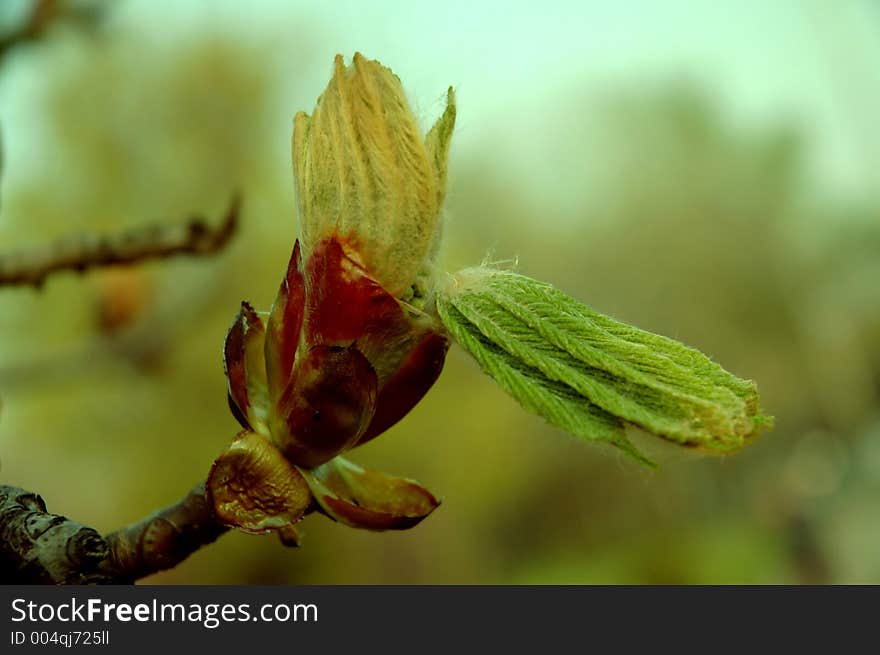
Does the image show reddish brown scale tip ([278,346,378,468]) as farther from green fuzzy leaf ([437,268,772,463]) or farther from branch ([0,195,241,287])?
branch ([0,195,241,287])

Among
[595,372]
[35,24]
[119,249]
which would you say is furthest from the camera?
[35,24]

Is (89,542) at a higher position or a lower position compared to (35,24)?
lower

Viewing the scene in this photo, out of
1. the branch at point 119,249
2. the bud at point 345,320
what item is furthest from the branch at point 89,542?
the branch at point 119,249

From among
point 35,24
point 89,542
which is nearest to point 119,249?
point 35,24

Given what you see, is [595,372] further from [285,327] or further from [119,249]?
[119,249]

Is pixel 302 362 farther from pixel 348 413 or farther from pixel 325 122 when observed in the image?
pixel 325 122

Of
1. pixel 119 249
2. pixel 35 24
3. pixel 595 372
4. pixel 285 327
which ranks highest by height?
pixel 35 24

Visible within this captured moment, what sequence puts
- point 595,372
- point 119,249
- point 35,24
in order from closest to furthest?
1. point 595,372
2. point 119,249
3. point 35,24

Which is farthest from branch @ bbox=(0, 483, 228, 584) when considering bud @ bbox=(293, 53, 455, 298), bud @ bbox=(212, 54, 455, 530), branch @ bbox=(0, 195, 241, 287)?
branch @ bbox=(0, 195, 241, 287)
